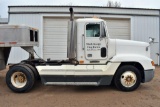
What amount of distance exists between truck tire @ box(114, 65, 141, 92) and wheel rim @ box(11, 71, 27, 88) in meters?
3.23

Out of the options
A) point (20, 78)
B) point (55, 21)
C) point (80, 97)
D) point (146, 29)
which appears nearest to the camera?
point (80, 97)

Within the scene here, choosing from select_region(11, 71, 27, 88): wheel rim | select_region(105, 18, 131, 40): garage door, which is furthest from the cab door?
select_region(105, 18, 131, 40): garage door

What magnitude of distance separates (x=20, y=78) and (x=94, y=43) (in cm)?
288

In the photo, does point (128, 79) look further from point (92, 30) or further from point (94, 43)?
point (92, 30)

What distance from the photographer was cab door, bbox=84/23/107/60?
7840 mm

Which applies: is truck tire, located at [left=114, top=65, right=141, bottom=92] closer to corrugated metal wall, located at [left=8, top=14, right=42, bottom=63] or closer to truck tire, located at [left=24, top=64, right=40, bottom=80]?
truck tire, located at [left=24, top=64, right=40, bottom=80]

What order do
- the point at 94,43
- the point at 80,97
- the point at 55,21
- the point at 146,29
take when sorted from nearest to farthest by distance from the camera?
1. the point at 80,97
2. the point at 94,43
3. the point at 55,21
4. the point at 146,29

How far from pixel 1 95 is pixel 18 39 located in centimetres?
201

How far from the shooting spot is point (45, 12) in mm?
15406

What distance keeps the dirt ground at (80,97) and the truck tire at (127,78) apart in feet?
0.71

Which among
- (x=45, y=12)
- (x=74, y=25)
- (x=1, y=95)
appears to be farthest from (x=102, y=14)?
(x=1, y=95)

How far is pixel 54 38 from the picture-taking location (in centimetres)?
1552

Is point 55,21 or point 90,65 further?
point 55,21

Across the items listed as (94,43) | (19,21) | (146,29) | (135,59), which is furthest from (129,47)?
(19,21)
